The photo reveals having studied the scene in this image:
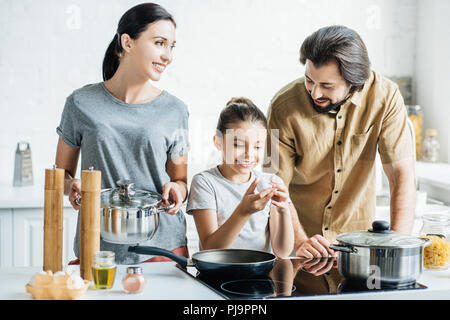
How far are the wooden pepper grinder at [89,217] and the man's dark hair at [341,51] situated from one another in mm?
861

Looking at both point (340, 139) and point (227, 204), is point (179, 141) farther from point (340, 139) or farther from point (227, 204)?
point (340, 139)

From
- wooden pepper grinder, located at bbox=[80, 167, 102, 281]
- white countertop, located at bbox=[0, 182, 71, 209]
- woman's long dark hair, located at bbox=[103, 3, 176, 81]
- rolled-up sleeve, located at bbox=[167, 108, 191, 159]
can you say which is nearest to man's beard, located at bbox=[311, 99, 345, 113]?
rolled-up sleeve, located at bbox=[167, 108, 191, 159]

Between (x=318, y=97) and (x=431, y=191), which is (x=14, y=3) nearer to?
(x=318, y=97)

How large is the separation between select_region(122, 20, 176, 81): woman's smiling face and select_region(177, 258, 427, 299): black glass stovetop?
0.63 m

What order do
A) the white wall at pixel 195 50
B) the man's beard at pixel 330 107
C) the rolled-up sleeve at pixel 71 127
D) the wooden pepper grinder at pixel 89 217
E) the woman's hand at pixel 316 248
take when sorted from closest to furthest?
the wooden pepper grinder at pixel 89 217
the woman's hand at pixel 316 248
the rolled-up sleeve at pixel 71 127
the man's beard at pixel 330 107
the white wall at pixel 195 50

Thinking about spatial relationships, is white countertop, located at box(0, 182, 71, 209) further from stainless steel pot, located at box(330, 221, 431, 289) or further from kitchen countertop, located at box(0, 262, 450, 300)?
stainless steel pot, located at box(330, 221, 431, 289)

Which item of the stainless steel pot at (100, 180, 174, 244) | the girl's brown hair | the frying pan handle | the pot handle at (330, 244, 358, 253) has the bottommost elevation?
the frying pan handle

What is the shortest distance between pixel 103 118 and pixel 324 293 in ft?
2.92

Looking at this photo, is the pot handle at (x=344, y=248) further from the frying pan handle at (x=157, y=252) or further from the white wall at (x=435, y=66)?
the white wall at (x=435, y=66)

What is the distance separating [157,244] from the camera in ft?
6.14

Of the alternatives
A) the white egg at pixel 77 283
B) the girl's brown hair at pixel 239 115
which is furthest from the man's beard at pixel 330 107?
the white egg at pixel 77 283

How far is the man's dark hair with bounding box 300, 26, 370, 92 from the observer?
73.7 inches

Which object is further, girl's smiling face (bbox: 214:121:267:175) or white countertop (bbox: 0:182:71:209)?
white countertop (bbox: 0:182:71:209)

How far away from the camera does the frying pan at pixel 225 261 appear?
4.70 feet
